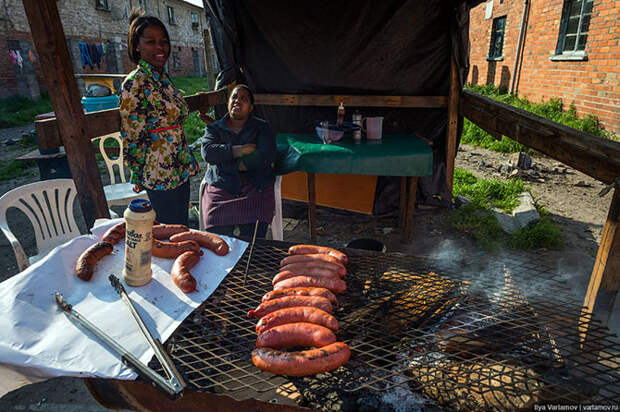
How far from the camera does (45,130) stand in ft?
9.17

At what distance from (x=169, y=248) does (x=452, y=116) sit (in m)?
4.52

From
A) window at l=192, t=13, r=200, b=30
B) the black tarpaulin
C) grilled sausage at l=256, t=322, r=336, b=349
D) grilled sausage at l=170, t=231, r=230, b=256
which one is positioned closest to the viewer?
grilled sausage at l=256, t=322, r=336, b=349

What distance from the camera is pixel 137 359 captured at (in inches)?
59.4

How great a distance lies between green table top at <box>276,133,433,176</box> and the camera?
14.4 feet

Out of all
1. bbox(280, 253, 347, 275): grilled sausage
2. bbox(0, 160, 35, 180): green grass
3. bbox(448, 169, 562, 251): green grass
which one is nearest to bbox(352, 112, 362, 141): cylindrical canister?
bbox(448, 169, 562, 251): green grass

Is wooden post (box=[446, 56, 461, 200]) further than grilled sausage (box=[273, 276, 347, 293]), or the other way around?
wooden post (box=[446, 56, 461, 200])

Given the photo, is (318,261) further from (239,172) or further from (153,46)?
(153,46)

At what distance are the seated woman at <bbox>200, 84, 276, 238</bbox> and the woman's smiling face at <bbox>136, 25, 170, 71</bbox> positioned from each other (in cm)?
86

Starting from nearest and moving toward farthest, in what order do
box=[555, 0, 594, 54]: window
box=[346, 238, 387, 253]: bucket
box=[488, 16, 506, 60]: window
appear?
box=[346, 238, 387, 253]: bucket
box=[555, 0, 594, 54]: window
box=[488, 16, 506, 60]: window

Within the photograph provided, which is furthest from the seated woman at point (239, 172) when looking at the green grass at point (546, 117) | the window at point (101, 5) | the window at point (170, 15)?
the window at point (170, 15)

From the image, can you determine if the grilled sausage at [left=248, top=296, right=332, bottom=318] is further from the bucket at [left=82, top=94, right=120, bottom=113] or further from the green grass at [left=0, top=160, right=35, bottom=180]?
the green grass at [left=0, top=160, right=35, bottom=180]

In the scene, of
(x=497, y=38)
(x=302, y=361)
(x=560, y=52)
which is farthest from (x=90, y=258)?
(x=497, y=38)

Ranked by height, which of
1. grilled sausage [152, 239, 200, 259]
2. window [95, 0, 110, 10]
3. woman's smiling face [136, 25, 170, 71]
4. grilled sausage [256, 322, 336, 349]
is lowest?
grilled sausage [256, 322, 336, 349]

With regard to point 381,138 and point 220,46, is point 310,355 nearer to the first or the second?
point 381,138
